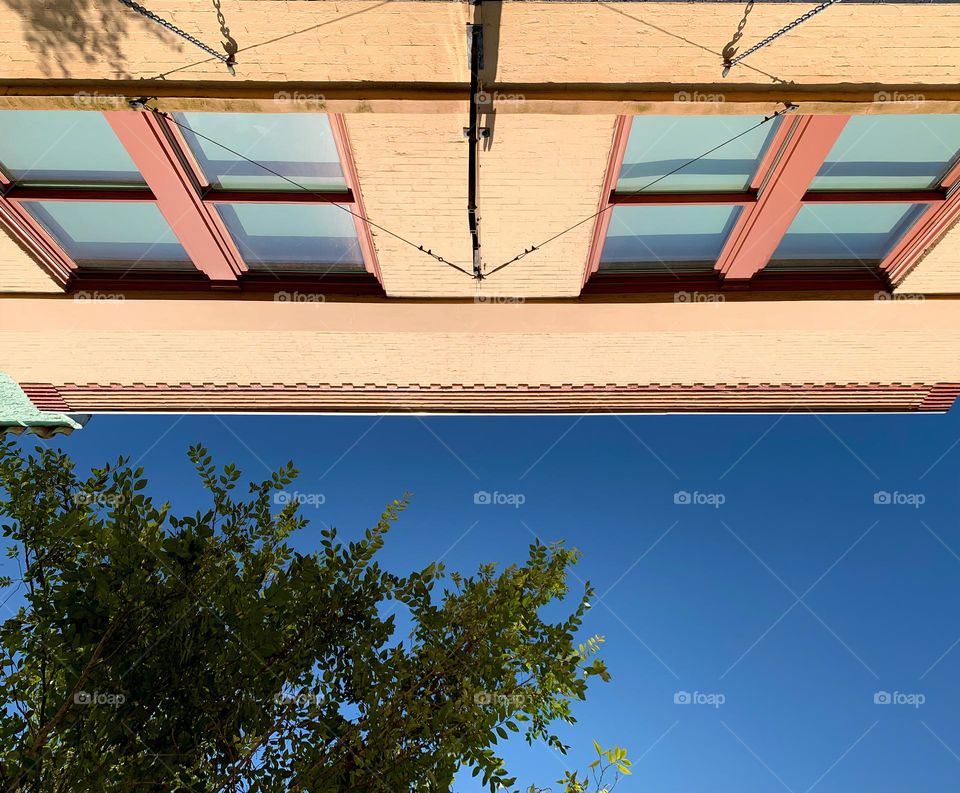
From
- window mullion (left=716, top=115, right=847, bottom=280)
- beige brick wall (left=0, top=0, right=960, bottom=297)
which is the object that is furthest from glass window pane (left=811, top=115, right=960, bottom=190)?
beige brick wall (left=0, top=0, right=960, bottom=297)

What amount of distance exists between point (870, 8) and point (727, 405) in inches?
225

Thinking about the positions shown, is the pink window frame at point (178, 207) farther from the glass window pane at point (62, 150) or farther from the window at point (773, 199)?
the window at point (773, 199)

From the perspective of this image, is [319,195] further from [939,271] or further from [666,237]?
[939,271]

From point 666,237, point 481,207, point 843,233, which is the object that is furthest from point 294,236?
point 843,233

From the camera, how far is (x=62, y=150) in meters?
6.00

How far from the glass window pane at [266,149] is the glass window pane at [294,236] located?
309 mm

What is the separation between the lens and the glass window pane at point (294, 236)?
6.68 meters

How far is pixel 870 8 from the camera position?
494 centimetres

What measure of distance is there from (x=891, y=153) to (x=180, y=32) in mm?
6858

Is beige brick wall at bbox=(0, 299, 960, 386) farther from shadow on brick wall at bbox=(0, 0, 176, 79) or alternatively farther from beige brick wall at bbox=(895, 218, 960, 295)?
shadow on brick wall at bbox=(0, 0, 176, 79)

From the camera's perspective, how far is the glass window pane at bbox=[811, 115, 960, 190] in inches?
229

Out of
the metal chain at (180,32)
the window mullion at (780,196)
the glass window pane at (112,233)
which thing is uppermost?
the window mullion at (780,196)

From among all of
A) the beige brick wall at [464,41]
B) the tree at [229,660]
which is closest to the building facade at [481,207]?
the beige brick wall at [464,41]

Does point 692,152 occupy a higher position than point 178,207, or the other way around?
point 692,152
